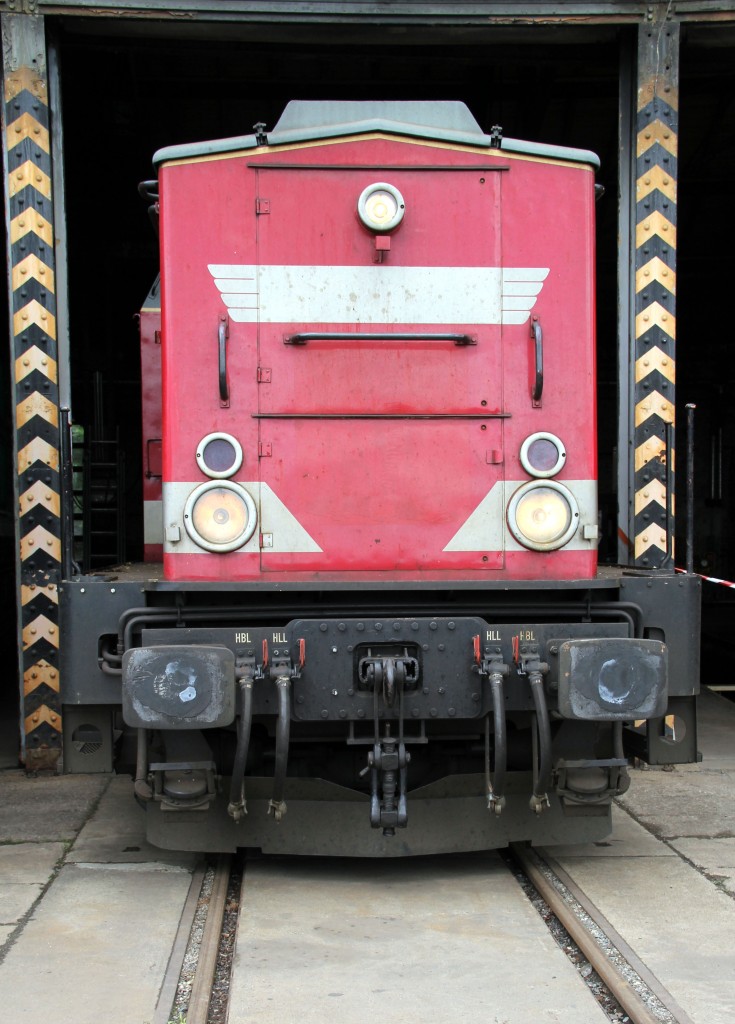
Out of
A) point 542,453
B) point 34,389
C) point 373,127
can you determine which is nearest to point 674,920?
point 542,453

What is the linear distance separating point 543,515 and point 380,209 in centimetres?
140

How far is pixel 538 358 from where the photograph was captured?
4.39 meters

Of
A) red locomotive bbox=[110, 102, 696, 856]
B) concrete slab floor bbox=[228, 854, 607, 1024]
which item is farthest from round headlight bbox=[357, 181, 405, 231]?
concrete slab floor bbox=[228, 854, 607, 1024]

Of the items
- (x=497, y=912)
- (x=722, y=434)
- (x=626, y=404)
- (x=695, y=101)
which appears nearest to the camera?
(x=497, y=912)

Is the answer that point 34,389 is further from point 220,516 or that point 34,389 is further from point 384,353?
point 384,353

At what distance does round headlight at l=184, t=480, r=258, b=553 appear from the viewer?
14.2ft

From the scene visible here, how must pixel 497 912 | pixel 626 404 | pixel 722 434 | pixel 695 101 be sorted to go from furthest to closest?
pixel 722 434 → pixel 695 101 → pixel 626 404 → pixel 497 912

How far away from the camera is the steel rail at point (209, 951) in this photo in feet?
10.5

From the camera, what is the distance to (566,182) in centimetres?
455

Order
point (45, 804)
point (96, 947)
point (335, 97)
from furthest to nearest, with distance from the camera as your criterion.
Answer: point (335, 97)
point (45, 804)
point (96, 947)

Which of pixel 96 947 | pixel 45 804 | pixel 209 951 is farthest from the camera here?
pixel 45 804

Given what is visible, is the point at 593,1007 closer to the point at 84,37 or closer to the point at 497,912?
the point at 497,912

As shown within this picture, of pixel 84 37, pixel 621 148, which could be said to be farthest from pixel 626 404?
pixel 84 37

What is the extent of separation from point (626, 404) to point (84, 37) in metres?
4.17
